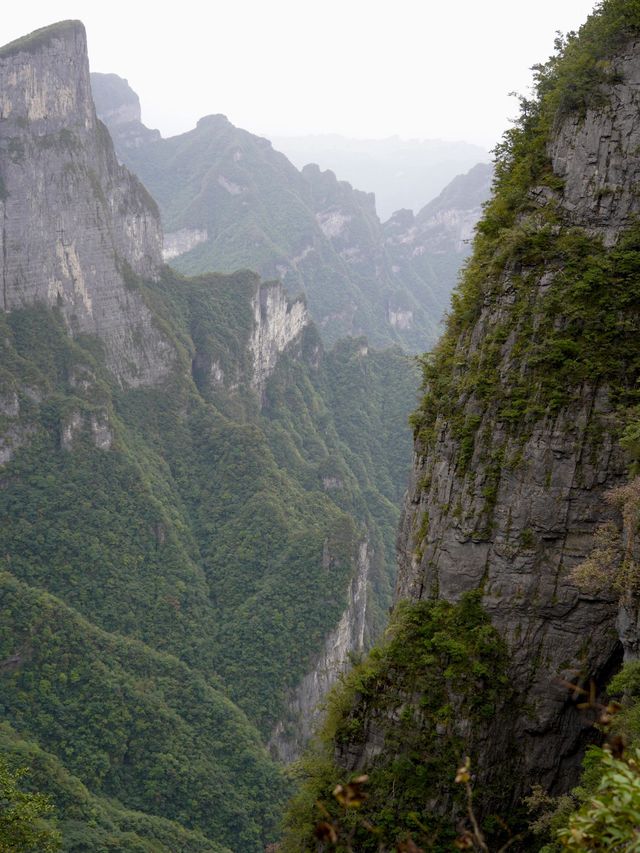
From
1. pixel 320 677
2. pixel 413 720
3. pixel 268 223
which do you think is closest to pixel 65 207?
pixel 320 677

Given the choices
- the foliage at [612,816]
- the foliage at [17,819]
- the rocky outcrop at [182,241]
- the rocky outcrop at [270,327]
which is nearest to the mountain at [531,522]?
the foliage at [17,819]

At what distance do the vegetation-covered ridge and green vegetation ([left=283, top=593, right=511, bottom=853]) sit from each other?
348cm

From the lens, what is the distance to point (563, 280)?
14.7 m

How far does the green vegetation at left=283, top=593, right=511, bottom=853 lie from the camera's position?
14.4 meters

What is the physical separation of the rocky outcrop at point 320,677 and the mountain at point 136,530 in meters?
0.21

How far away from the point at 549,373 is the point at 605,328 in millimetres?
1297

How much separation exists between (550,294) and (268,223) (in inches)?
6548

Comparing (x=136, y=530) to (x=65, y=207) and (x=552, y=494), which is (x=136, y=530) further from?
(x=552, y=494)

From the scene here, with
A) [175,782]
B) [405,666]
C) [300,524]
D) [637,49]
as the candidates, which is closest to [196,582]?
[300,524]

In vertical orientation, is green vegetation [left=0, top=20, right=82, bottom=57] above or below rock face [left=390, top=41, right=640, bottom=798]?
above

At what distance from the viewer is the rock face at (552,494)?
14.1 metres

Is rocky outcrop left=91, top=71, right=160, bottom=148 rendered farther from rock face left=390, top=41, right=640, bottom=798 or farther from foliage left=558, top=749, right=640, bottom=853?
foliage left=558, top=749, right=640, bottom=853

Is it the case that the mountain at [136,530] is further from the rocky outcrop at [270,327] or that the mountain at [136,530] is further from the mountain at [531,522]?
the mountain at [531,522]

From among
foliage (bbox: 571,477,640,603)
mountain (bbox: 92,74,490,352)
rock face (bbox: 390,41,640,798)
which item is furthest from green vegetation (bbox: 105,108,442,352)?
foliage (bbox: 571,477,640,603)
